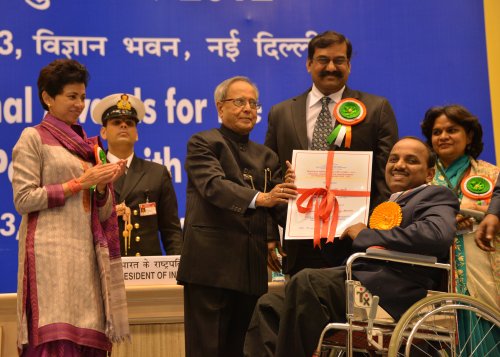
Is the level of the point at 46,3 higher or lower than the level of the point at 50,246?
higher

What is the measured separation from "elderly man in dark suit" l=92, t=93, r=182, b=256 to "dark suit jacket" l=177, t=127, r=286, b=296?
2.77ft

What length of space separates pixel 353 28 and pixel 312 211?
2.47 meters

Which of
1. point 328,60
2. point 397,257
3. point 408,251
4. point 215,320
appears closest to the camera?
point 397,257

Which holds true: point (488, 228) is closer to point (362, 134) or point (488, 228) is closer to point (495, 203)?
point (495, 203)

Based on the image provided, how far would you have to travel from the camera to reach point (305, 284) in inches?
135

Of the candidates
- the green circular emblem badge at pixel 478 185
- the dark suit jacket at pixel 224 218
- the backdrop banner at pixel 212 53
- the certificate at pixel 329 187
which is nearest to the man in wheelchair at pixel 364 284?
the certificate at pixel 329 187

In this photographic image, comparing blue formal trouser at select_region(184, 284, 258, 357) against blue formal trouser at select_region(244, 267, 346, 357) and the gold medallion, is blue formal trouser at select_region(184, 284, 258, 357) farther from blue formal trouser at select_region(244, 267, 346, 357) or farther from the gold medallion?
the gold medallion

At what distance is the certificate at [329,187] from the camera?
3.86 meters

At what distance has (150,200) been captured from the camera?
5.01 m

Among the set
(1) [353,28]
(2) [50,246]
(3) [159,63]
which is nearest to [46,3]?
(3) [159,63]

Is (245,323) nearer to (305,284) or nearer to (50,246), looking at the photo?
(305,284)

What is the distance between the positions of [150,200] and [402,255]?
6.68 ft

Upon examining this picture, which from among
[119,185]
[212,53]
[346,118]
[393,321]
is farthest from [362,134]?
[212,53]

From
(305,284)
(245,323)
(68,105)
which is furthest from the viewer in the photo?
(245,323)
